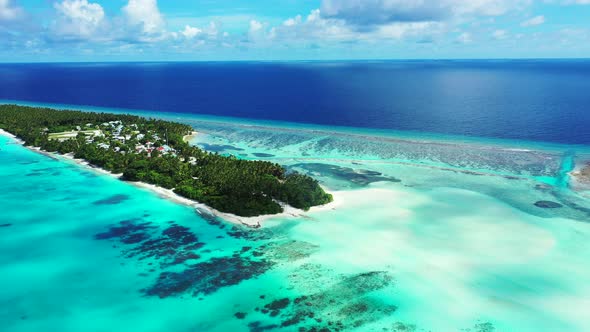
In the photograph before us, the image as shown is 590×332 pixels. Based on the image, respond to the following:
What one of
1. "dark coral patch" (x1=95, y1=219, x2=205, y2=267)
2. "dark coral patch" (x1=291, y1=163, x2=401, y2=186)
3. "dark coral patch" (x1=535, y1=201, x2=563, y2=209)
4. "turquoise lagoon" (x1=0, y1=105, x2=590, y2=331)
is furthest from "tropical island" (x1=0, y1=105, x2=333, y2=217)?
"dark coral patch" (x1=535, y1=201, x2=563, y2=209)

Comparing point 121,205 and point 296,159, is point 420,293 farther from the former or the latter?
point 296,159

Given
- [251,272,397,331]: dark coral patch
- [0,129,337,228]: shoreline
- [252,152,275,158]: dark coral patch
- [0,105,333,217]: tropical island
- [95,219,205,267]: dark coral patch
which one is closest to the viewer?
[251,272,397,331]: dark coral patch

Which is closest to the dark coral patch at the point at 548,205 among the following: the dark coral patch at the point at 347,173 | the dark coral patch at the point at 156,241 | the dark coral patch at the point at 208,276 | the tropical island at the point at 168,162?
the dark coral patch at the point at 347,173

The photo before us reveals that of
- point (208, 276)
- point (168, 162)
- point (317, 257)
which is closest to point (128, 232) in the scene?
point (208, 276)

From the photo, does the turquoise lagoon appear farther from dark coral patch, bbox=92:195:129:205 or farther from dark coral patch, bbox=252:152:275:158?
dark coral patch, bbox=252:152:275:158

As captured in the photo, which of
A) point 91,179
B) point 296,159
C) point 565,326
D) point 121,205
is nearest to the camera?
point 565,326

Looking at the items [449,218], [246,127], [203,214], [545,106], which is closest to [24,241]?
[203,214]
